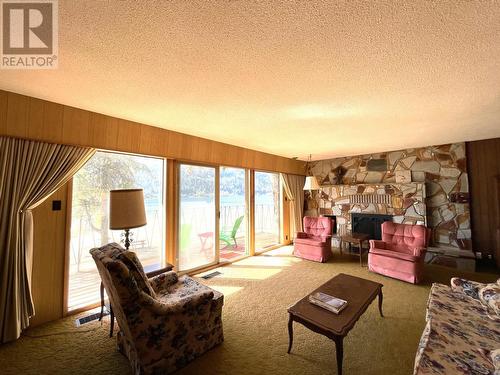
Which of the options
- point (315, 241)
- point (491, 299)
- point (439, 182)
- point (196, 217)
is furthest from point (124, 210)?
point (439, 182)

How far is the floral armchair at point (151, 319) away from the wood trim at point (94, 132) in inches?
62.9

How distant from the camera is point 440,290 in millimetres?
2170

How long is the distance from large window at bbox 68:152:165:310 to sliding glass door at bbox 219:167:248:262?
1670 mm

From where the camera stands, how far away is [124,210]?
7.09 feet

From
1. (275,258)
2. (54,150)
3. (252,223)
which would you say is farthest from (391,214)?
(54,150)

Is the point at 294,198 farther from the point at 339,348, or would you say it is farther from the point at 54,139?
the point at 54,139

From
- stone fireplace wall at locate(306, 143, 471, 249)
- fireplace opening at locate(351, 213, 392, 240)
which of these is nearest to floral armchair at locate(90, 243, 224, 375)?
fireplace opening at locate(351, 213, 392, 240)

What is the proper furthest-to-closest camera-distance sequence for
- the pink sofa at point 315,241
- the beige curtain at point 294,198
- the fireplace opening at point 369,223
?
1. the beige curtain at point 294,198
2. the fireplace opening at point 369,223
3. the pink sofa at point 315,241

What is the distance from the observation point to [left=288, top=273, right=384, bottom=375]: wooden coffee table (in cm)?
162

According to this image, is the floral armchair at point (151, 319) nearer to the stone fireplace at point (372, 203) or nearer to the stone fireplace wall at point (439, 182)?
the stone fireplace at point (372, 203)

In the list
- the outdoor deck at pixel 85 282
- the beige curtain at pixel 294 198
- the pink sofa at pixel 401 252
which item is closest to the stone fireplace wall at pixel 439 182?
the pink sofa at pixel 401 252

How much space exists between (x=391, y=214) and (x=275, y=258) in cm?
300

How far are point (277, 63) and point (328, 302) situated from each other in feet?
7.07

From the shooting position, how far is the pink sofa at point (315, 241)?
4.52 m
